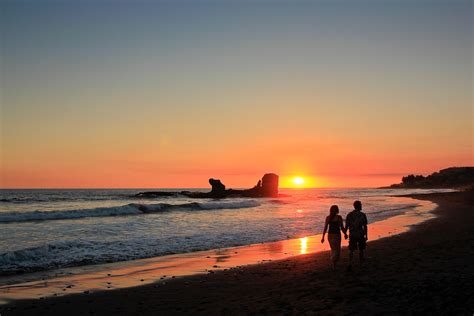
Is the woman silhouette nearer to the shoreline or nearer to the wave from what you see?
the shoreline

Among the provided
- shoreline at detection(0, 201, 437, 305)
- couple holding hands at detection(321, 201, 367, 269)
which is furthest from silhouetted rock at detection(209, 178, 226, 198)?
couple holding hands at detection(321, 201, 367, 269)

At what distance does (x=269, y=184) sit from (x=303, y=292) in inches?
3995

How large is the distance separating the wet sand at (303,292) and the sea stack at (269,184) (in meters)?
95.3

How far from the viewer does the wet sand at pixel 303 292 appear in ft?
27.7

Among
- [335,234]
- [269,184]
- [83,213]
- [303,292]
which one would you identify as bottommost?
[83,213]

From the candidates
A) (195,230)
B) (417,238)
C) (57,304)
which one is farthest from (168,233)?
(57,304)

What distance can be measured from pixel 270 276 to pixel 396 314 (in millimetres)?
5128

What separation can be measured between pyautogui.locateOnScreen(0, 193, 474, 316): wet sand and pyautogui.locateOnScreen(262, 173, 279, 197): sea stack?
9535 cm

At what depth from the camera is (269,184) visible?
11112 centimetres

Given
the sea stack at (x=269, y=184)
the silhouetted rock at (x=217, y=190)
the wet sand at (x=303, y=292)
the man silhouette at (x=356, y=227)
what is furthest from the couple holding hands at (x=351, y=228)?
the sea stack at (x=269, y=184)

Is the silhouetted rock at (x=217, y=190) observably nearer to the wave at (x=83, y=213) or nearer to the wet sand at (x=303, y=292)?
the wave at (x=83, y=213)

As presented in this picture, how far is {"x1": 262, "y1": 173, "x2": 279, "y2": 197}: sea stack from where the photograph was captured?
10941 cm

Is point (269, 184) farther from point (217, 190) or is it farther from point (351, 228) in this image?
point (351, 228)

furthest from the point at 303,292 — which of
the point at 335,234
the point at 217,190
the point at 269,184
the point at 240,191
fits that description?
the point at 269,184
